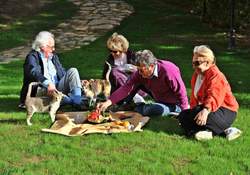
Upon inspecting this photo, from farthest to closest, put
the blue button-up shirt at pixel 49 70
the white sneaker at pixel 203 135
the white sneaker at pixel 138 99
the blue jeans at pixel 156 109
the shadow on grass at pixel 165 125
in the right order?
the white sneaker at pixel 138 99 → the blue button-up shirt at pixel 49 70 → the blue jeans at pixel 156 109 → the shadow on grass at pixel 165 125 → the white sneaker at pixel 203 135

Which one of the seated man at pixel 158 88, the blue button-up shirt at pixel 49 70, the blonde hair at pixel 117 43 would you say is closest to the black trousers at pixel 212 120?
the seated man at pixel 158 88

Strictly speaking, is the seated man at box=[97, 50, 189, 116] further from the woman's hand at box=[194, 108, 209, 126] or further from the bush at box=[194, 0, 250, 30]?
the bush at box=[194, 0, 250, 30]

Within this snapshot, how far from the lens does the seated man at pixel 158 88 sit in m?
7.57

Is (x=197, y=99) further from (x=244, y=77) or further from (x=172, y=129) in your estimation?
(x=244, y=77)

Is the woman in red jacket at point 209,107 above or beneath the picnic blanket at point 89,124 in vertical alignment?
above

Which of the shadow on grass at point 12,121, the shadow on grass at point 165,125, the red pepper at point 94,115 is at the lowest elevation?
the shadow on grass at point 165,125

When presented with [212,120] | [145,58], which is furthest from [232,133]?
[145,58]

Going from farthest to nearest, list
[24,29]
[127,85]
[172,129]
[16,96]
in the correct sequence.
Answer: [24,29]
[16,96]
[127,85]
[172,129]

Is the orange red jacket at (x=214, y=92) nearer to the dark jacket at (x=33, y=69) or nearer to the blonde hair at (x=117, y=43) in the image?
the blonde hair at (x=117, y=43)

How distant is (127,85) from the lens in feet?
25.3

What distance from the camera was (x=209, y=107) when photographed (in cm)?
649

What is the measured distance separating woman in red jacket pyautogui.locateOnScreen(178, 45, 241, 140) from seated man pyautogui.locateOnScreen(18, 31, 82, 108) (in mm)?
1981

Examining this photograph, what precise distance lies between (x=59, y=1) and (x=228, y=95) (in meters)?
16.3

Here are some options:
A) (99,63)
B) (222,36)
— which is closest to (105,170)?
(99,63)
